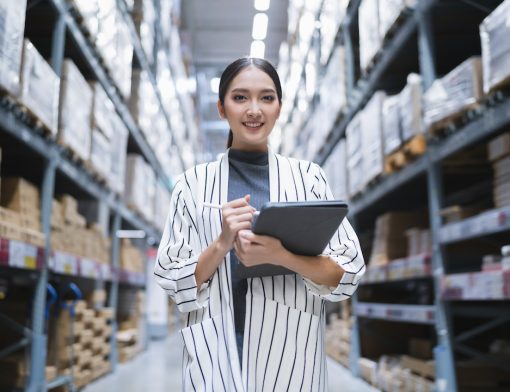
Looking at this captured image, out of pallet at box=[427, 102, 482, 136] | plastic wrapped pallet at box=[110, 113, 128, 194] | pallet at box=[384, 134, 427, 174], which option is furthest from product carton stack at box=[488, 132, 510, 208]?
plastic wrapped pallet at box=[110, 113, 128, 194]

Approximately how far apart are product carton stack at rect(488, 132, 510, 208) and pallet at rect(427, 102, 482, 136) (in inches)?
9.2

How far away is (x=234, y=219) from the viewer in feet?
3.90

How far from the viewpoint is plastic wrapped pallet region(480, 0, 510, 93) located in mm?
3084

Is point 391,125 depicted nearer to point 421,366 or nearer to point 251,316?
→ point 421,366

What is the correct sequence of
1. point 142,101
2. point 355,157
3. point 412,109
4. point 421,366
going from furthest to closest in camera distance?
point 142,101, point 355,157, point 421,366, point 412,109

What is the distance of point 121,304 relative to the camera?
8.59 m

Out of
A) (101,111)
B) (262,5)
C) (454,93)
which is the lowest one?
(454,93)

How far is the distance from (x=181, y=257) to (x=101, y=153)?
175 inches

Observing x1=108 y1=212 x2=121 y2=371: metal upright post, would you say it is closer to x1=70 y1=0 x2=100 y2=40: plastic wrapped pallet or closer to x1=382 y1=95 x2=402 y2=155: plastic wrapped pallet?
x1=70 y1=0 x2=100 y2=40: plastic wrapped pallet

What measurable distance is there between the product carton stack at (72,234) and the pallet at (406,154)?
9.92 ft

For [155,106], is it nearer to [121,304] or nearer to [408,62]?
[121,304]

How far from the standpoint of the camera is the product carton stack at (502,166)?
3326mm

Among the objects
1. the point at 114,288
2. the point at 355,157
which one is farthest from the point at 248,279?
the point at 114,288

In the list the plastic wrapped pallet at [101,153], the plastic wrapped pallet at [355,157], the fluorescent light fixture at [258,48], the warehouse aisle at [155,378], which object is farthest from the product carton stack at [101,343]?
the fluorescent light fixture at [258,48]
